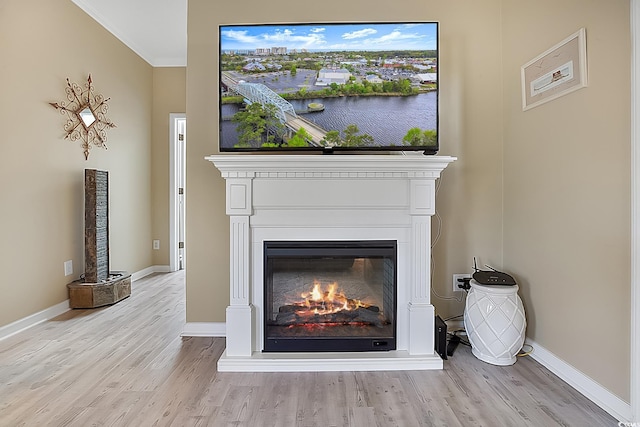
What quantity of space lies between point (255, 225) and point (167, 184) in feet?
9.35

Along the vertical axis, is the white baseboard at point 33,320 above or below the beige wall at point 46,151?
below

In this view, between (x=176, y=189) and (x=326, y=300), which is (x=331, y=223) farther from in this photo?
(x=176, y=189)

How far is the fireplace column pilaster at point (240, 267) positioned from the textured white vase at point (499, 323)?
137 cm

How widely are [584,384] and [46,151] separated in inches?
155

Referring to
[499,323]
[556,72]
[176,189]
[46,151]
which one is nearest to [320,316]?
[499,323]

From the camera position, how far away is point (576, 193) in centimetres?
180

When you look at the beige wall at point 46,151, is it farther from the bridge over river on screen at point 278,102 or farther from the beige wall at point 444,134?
the bridge over river on screen at point 278,102

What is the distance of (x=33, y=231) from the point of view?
267cm

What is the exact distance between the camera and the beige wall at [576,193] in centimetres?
156

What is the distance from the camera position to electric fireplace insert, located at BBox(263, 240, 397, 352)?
2105 millimetres

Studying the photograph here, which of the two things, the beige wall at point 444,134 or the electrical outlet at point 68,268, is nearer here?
the beige wall at point 444,134

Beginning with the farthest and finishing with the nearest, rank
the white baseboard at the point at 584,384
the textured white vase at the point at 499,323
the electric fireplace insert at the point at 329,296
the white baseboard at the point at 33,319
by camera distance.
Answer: the white baseboard at the point at 33,319 → the electric fireplace insert at the point at 329,296 → the textured white vase at the point at 499,323 → the white baseboard at the point at 584,384

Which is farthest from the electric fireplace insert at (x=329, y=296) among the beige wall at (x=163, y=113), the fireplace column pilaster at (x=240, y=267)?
the beige wall at (x=163, y=113)

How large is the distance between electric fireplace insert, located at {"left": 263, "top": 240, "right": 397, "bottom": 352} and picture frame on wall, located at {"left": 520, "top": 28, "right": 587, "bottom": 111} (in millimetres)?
1225
